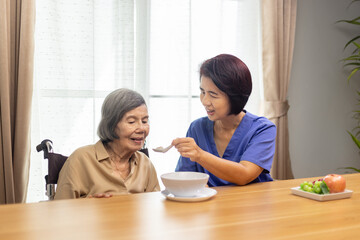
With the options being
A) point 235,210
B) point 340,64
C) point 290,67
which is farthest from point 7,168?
point 340,64

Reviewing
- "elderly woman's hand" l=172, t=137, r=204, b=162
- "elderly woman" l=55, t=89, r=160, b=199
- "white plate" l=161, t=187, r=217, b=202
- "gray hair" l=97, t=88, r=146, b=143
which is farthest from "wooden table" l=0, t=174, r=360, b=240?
"gray hair" l=97, t=88, r=146, b=143

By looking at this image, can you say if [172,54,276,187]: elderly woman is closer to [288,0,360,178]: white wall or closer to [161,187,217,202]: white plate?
[161,187,217,202]: white plate

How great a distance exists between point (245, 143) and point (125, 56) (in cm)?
143

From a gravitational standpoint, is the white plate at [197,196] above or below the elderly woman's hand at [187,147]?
below

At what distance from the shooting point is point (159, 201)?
4.51 ft

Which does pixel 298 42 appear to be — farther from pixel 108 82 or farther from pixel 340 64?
pixel 108 82

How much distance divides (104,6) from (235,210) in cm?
220

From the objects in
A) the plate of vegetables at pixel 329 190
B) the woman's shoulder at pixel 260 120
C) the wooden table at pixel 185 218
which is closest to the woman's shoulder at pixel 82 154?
the wooden table at pixel 185 218

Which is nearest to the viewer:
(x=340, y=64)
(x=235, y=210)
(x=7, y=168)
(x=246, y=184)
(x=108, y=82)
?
(x=235, y=210)

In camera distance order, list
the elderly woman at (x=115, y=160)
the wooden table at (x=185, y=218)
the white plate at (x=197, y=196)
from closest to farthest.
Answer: the wooden table at (x=185, y=218), the white plate at (x=197, y=196), the elderly woman at (x=115, y=160)

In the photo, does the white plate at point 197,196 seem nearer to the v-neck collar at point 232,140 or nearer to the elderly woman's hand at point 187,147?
the elderly woman's hand at point 187,147

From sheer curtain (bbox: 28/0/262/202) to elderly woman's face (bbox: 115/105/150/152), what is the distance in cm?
117

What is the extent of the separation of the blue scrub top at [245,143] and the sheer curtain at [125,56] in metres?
1.07

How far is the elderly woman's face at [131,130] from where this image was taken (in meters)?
1.81
